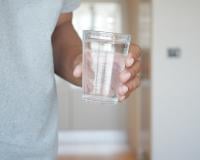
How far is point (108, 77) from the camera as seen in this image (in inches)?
23.9

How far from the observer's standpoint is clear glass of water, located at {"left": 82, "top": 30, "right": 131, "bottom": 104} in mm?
598

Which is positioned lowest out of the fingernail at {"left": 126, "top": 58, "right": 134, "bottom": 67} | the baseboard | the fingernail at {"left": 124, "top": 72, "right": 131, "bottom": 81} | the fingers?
the baseboard

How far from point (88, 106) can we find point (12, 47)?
4.30 meters

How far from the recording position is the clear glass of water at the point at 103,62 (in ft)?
1.96

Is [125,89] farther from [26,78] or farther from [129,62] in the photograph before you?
[26,78]

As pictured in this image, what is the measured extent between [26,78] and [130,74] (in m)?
0.19
